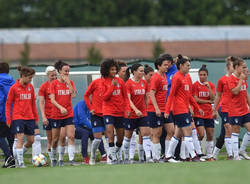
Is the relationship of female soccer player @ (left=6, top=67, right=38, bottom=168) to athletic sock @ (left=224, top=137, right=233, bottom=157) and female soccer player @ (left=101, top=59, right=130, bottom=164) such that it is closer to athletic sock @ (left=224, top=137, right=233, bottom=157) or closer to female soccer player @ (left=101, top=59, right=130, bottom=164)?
female soccer player @ (left=101, top=59, right=130, bottom=164)

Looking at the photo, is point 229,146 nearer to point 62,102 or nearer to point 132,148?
point 132,148

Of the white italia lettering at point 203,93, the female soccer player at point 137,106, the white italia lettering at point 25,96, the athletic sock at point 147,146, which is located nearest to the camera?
the white italia lettering at point 25,96

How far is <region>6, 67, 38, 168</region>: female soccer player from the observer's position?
13.8 meters

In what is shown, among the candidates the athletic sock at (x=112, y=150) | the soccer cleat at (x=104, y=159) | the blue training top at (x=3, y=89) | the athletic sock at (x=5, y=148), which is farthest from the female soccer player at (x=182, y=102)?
the blue training top at (x=3, y=89)

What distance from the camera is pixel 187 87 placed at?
13602mm

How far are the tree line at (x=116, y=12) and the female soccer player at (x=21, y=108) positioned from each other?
6938cm

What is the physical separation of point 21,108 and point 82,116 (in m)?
2.33

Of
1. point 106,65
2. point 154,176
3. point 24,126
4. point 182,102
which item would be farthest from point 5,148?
point 154,176

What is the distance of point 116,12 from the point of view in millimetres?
87625

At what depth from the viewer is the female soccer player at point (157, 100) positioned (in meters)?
14.1

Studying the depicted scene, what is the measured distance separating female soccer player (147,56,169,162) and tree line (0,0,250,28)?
68.6 meters

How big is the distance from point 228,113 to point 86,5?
73096mm

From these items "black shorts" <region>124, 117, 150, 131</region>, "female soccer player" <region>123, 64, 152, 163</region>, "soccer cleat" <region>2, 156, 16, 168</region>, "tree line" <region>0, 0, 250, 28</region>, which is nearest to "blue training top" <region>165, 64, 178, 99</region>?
"female soccer player" <region>123, 64, 152, 163</region>

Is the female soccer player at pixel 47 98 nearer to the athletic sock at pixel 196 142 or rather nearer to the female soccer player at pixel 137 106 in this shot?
the female soccer player at pixel 137 106
